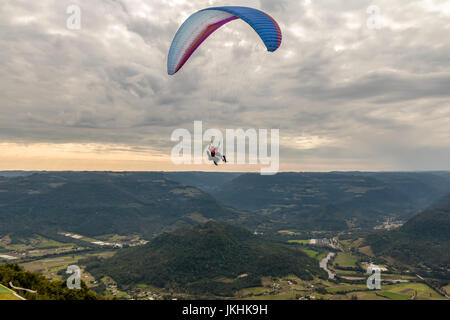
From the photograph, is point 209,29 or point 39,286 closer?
point 209,29

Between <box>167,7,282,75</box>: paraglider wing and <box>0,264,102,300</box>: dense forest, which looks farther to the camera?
<box>0,264,102,300</box>: dense forest

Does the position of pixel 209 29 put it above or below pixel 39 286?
above

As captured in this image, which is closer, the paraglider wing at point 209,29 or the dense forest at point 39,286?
the paraglider wing at point 209,29

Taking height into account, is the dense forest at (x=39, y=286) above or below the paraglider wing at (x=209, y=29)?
below

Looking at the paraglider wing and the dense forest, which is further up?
the paraglider wing
